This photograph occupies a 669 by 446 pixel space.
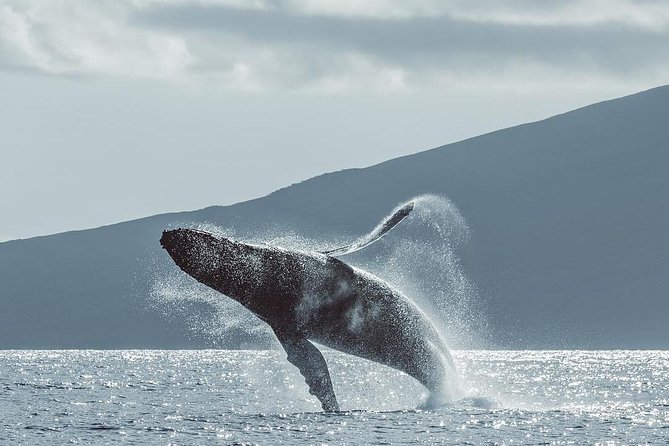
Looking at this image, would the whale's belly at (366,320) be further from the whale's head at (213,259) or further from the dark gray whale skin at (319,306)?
the whale's head at (213,259)

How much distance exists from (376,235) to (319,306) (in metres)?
2.31

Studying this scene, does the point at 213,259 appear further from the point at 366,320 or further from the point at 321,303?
the point at 366,320

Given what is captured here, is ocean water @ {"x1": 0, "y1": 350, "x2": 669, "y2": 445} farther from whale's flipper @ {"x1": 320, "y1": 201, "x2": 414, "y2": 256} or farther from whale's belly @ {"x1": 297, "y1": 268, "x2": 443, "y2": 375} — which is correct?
whale's flipper @ {"x1": 320, "y1": 201, "x2": 414, "y2": 256}

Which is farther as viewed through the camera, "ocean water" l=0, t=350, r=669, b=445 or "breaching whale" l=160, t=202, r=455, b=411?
"ocean water" l=0, t=350, r=669, b=445

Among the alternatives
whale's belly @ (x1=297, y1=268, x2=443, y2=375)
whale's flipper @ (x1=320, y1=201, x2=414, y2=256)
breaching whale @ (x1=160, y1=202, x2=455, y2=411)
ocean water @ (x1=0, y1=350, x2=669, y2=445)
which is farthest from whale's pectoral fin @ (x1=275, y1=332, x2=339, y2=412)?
ocean water @ (x1=0, y1=350, x2=669, y2=445)

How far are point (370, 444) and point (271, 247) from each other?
5.78 m

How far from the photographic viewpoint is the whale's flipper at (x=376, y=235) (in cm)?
2759

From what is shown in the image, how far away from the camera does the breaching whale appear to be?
27.2m

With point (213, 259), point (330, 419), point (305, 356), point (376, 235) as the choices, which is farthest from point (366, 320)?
point (330, 419)

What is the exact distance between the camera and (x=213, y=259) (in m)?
26.5

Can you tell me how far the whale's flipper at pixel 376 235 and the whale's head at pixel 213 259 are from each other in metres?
1.92

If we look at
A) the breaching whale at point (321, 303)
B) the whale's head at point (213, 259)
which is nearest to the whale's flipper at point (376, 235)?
the breaching whale at point (321, 303)

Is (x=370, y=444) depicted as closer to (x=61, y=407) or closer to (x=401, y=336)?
(x=401, y=336)

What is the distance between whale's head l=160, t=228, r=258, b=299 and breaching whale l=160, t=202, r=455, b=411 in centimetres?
2
